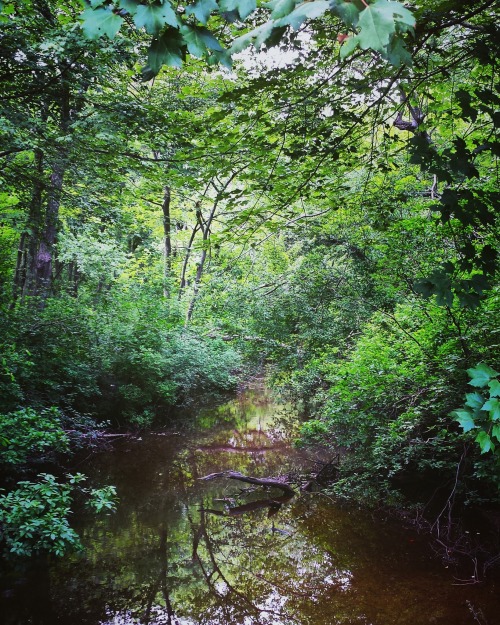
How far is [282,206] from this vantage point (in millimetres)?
3580

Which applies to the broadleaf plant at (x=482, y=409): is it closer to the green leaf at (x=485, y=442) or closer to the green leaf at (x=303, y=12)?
the green leaf at (x=485, y=442)

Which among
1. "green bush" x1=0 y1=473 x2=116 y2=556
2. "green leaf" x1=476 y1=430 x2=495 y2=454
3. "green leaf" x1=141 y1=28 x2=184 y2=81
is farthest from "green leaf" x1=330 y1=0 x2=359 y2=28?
"green bush" x1=0 y1=473 x2=116 y2=556

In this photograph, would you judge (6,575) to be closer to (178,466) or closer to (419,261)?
(178,466)

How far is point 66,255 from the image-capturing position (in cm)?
1529

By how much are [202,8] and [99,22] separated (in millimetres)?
334

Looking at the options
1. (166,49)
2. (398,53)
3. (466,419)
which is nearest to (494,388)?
(466,419)

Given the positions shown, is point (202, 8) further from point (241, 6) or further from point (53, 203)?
point (53, 203)

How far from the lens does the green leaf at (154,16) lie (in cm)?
124

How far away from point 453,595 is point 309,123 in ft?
17.1

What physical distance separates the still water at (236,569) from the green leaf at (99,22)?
4.95 m

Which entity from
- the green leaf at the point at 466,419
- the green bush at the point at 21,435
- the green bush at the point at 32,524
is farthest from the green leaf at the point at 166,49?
the green bush at the point at 21,435

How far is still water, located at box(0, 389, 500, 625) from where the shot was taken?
4.21 meters

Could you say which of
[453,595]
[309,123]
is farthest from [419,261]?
[453,595]

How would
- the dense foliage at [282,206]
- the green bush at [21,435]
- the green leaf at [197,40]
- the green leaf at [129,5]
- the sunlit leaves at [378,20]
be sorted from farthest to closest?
the green bush at [21,435], the dense foliage at [282,206], the green leaf at [197,40], the green leaf at [129,5], the sunlit leaves at [378,20]
